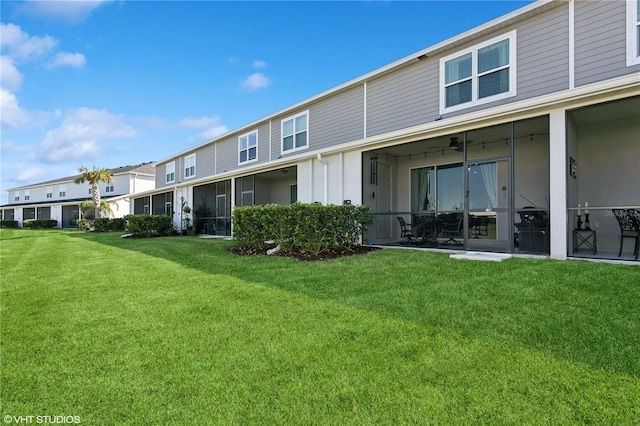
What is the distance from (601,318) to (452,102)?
266 inches

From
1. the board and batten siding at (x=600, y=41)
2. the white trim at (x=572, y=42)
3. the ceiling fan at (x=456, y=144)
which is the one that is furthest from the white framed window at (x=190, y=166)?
the board and batten siding at (x=600, y=41)

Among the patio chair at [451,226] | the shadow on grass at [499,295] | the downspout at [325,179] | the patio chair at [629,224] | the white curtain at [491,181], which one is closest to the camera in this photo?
the shadow on grass at [499,295]

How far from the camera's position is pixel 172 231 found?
1861cm

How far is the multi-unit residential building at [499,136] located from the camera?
654cm

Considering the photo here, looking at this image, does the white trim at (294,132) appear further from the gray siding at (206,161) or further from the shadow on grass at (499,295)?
the shadow on grass at (499,295)

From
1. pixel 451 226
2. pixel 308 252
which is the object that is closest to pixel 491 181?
pixel 451 226

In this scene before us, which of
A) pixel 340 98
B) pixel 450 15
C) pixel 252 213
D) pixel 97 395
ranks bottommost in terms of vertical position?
pixel 97 395

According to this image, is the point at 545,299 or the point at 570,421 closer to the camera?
the point at 570,421

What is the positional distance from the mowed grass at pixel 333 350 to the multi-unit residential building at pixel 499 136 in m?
2.80

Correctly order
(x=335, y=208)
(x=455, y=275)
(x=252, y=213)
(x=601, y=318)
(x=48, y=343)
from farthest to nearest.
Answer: (x=252, y=213)
(x=335, y=208)
(x=455, y=275)
(x=601, y=318)
(x=48, y=343)

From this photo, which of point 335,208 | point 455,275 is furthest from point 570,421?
point 335,208

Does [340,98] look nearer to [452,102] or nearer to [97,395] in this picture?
[452,102]

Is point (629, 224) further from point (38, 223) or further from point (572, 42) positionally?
point (38, 223)

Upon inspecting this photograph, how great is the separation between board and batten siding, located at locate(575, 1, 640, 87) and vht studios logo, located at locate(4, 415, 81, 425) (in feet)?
29.7
